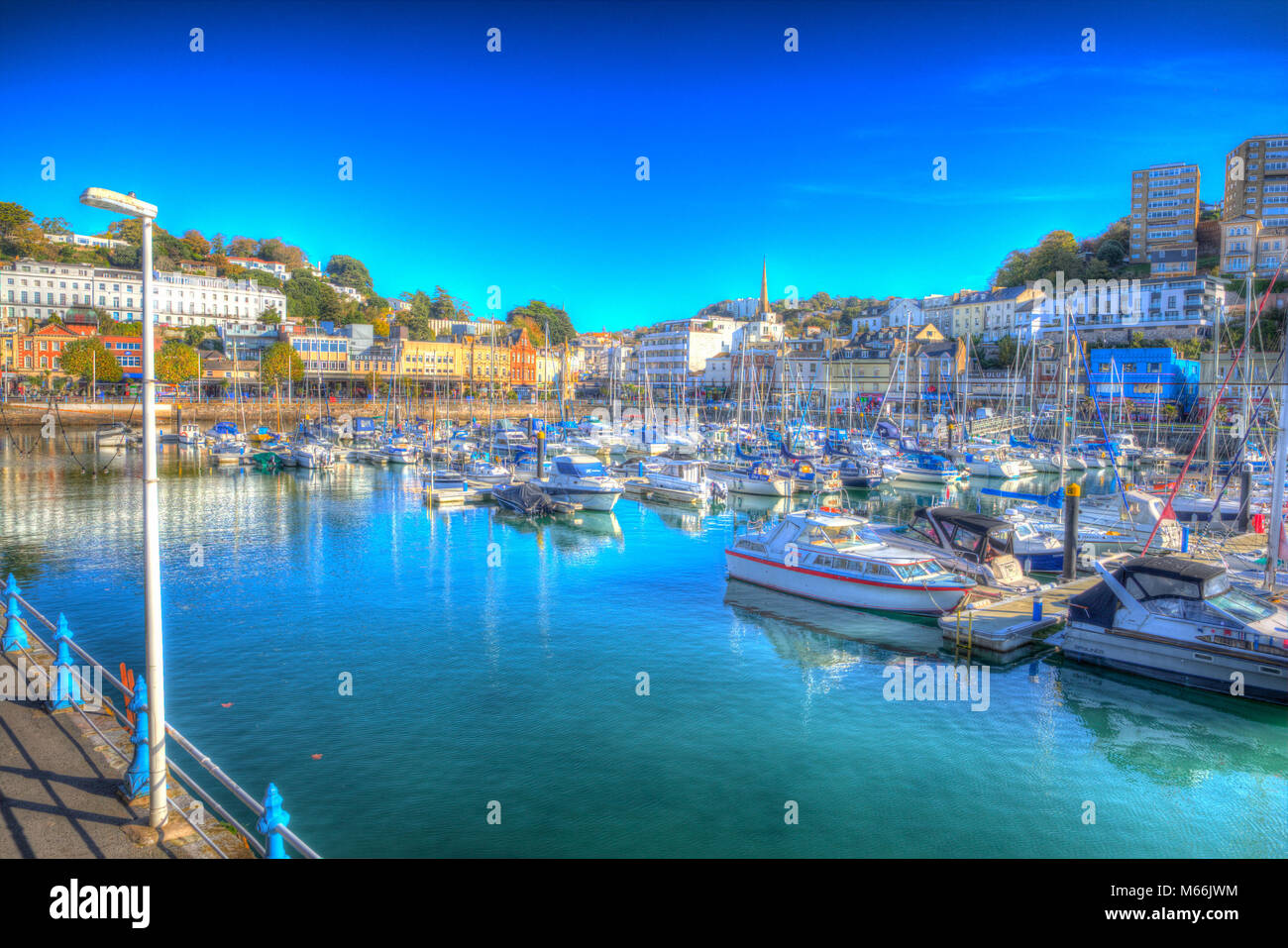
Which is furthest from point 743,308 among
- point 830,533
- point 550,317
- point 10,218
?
point 830,533

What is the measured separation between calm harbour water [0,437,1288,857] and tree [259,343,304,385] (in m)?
77.7

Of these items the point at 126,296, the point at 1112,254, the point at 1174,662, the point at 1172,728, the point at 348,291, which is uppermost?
the point at 348,291

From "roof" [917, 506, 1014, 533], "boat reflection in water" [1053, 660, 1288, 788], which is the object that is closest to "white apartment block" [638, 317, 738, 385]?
"roof" [917, 506, 1014, 533]

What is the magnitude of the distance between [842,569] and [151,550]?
18602 mm

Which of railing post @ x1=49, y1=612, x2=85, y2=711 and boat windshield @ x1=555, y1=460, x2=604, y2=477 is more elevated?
boat windshield @ x1=555, y1=460, x2=604, y2=477

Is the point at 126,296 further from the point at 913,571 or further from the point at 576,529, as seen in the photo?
the point at 913,571

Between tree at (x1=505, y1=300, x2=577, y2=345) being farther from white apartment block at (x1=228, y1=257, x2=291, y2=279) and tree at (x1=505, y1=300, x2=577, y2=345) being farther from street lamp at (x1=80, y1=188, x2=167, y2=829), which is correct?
street lamp at (x1=80, y1=188, x2=167, y2=829)

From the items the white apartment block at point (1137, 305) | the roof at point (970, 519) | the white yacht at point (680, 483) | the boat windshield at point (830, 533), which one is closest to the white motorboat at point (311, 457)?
the white yacht at point (680, 483)

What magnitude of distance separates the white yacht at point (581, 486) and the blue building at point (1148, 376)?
5829 centimetres

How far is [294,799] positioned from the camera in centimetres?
1257

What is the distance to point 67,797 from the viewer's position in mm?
9008

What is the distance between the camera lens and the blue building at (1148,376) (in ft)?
259

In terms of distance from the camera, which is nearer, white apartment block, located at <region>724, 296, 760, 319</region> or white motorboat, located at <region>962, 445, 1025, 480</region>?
white motorboat, located at <region>962, 445, 1025, 480</region>

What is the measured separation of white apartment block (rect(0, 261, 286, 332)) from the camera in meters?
112
